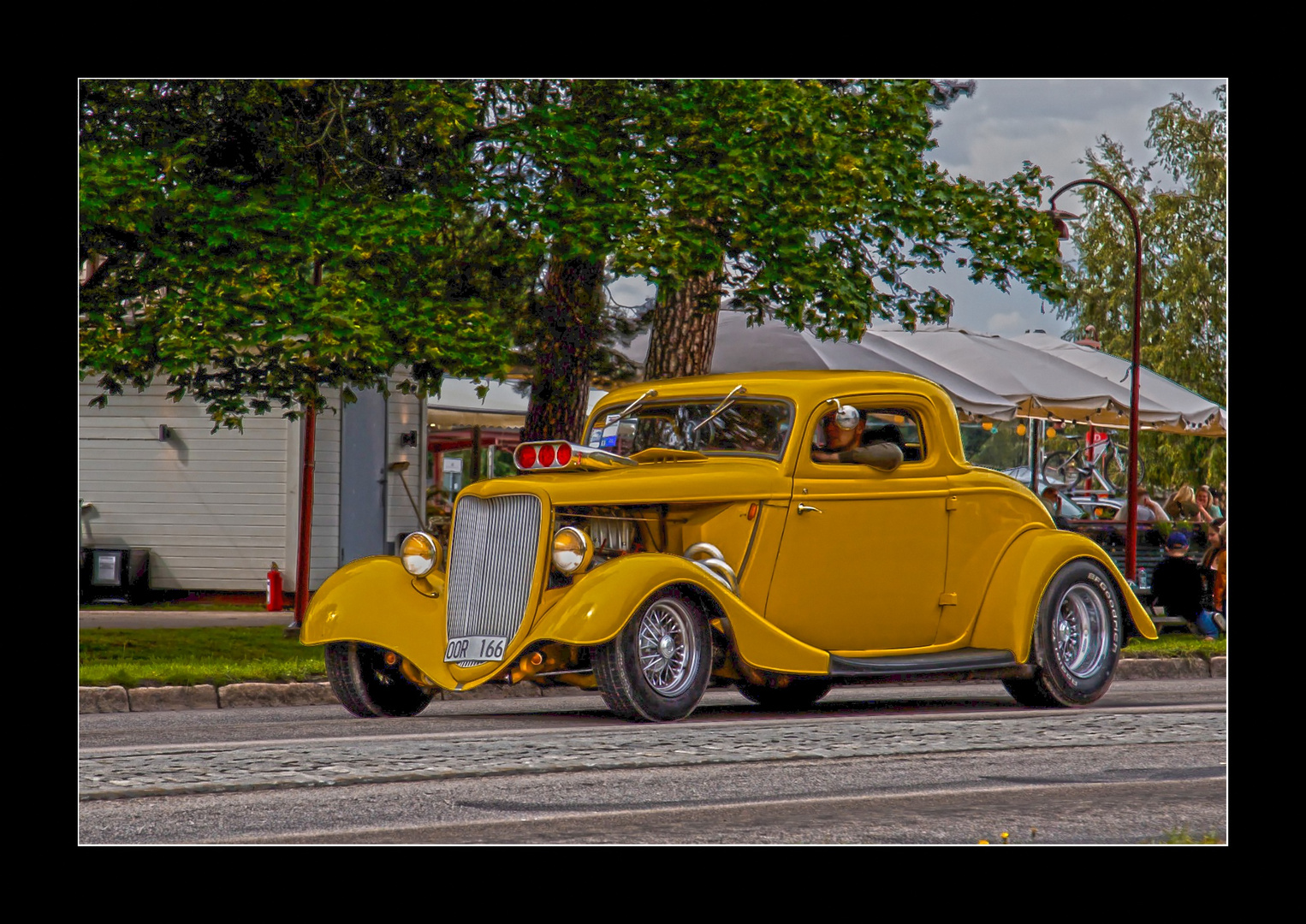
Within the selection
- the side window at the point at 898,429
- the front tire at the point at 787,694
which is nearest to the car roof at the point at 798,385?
the side window at the point at 898,429

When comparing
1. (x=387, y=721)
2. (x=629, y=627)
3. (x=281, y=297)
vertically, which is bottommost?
(x=387, y=721)

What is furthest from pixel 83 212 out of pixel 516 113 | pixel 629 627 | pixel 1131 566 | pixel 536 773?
pixel 1131 566

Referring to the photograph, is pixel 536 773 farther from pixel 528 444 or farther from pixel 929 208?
pixel 929 208

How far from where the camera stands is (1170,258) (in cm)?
899

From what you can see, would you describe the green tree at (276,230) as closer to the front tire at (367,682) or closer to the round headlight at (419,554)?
the round headlight at (419,554)

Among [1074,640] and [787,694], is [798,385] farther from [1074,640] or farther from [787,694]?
[1074,640]

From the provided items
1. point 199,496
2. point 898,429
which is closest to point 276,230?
point 898,429

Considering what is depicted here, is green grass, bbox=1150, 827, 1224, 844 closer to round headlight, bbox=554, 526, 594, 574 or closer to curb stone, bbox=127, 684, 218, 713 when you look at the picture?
round headlight, bbox=554, 526, 594, 574

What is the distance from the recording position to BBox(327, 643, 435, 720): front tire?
8367 mm

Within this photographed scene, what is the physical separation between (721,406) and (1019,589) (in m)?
1.79

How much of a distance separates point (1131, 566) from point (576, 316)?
4756mm

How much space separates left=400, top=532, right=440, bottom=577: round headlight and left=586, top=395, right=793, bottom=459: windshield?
4.04ft

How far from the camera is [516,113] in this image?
1029 cm

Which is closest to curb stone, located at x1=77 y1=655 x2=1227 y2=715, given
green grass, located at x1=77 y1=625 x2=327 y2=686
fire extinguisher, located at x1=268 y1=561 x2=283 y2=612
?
green grass, located at x1=77 y1=625 x2=327 y2=686
